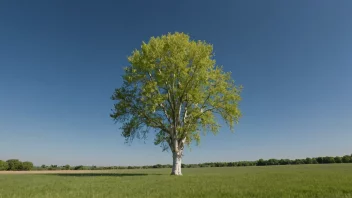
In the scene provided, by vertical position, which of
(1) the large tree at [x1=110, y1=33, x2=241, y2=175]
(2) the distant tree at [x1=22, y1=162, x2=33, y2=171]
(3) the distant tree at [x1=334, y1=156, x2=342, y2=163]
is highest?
(1) the large tree at [x1=110, y1=33, x2=241, y2=175]

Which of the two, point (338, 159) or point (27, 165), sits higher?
point (338, 159)

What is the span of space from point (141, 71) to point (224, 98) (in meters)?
12.6

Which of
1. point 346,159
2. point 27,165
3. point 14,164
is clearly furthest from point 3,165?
point 346,159

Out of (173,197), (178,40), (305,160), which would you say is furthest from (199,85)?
(305,160)

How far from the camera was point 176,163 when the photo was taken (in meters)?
34.6

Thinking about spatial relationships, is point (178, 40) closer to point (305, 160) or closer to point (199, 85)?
point (199, 85)

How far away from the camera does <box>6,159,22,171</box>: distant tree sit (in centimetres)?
7281

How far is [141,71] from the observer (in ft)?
120

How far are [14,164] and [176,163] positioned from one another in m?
61.6

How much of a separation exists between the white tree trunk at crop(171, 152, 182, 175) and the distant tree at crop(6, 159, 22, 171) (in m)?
60.5

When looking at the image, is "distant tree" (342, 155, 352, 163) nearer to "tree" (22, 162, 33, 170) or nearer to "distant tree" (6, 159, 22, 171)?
"tree" (22, 162, 33, 170)

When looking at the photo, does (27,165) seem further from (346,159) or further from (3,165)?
(346,159)

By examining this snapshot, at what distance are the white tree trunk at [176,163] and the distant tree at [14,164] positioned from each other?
6054cm

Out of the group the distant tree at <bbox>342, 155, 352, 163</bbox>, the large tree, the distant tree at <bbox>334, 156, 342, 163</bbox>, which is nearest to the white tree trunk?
the large tree
